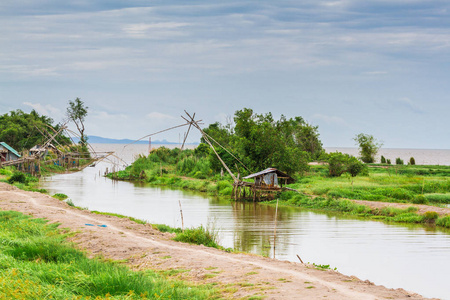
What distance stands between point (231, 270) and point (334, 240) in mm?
9589

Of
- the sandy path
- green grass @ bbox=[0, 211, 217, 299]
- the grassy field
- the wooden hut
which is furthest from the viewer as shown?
the wooden hut

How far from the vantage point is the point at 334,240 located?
1748 centimetres

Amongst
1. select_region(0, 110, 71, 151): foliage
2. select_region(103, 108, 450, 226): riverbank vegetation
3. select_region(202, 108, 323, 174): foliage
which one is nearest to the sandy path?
select_region(103, 108, 450, 226): riverbank vegetation

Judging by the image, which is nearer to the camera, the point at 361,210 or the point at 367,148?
the point at 361,210

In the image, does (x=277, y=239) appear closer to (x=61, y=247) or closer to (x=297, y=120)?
(x=61, y=247)

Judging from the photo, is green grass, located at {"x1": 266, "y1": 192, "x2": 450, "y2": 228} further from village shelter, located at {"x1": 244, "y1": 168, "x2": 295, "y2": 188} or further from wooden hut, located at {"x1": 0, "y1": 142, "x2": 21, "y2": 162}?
wooden hut, located at {"x1": 0, "y1": 142, "x2": 21, "y2": 162}

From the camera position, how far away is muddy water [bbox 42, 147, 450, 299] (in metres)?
12.8

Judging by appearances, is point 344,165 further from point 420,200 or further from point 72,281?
point 72,281

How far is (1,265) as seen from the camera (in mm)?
8180

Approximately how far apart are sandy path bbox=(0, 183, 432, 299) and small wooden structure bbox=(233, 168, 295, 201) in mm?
17355

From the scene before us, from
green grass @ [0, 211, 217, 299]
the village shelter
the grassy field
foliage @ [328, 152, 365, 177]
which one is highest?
foliage @ [328, 152, 365, 177]

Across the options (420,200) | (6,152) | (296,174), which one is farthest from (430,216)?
(6,152)

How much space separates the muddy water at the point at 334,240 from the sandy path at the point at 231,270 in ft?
11.6

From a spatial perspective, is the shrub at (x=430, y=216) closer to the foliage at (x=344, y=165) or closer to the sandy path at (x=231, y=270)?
the sandy path at (x=231, y=270)
